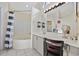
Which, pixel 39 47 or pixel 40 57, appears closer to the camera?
pixel 40 57

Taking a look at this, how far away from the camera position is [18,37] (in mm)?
2973

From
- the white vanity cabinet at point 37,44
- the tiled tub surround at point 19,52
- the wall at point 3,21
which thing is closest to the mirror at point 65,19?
the white vanity cabinet at point 37,44

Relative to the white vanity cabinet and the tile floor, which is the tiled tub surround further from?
the white vanity cabinet

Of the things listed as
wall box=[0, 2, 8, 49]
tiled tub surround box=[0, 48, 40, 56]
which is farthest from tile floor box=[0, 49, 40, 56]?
wall box=[0, 2, 8, 49]

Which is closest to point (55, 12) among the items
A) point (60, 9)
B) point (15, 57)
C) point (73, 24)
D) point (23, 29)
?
point (60, 9)

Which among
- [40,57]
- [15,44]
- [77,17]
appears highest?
[77,17]

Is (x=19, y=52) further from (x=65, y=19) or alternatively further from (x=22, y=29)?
(x=65, y=19)

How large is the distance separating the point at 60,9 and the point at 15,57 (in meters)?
1.30

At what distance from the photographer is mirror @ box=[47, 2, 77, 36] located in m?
2.92

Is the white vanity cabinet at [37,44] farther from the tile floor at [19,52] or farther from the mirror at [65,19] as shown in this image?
the mirror at [65,19]

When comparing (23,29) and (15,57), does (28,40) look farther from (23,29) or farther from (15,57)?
(15,57)

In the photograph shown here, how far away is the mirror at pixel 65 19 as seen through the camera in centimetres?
292

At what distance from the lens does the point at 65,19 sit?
9.79 ft

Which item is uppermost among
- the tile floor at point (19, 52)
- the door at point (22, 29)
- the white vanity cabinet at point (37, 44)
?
the door at point (22, 29)
